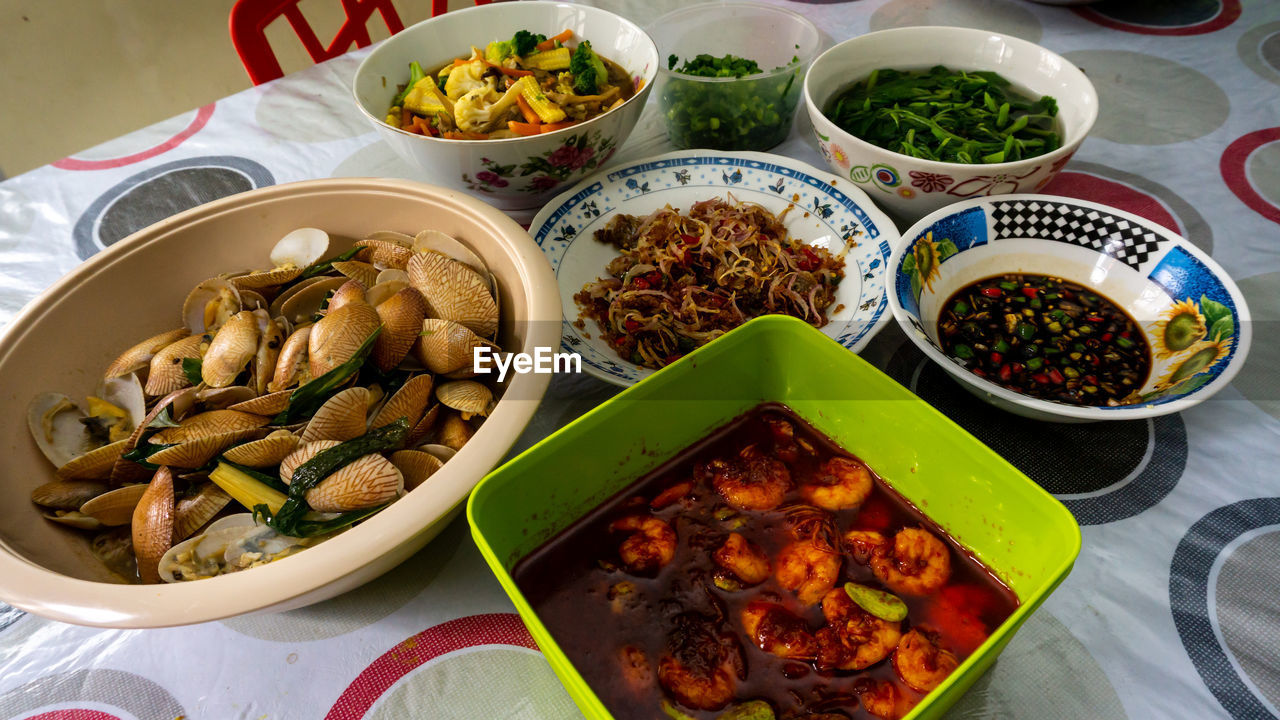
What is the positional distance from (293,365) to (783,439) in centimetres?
59

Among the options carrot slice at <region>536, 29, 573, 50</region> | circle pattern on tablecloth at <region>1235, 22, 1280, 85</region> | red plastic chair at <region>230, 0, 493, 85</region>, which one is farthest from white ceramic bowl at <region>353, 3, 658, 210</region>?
circle pattern on tablecloth at <region>1235, 22, 1280, 85</region>

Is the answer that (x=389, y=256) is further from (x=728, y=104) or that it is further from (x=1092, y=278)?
(x=1092, y=278)

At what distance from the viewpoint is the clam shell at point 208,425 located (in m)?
0.77

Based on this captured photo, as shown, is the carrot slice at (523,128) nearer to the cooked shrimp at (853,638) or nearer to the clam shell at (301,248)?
the clam shell at (301,248)

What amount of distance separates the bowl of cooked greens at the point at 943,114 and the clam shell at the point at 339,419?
0.83 metres

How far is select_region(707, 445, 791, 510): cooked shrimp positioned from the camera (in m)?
0.74

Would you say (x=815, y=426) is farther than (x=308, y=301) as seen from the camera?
No

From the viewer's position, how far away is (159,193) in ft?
4.54

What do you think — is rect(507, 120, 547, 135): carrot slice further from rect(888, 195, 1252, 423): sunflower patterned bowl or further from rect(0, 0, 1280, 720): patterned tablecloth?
rect(888, 195, 1252, 423): sunflower patterned bowl

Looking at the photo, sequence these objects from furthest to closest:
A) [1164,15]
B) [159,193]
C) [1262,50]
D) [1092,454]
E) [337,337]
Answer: [1164,15], [1262,50], [159,193], [1092,454], [337,337]

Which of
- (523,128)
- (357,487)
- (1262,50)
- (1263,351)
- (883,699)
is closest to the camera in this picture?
(883,699)

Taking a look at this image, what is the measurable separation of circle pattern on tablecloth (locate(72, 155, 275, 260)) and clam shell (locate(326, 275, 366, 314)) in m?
0.68

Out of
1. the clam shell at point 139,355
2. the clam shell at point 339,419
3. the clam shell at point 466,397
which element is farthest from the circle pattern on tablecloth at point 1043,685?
the clam shell at point 139,355

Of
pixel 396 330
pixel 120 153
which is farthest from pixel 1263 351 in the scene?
pixel 120 153
